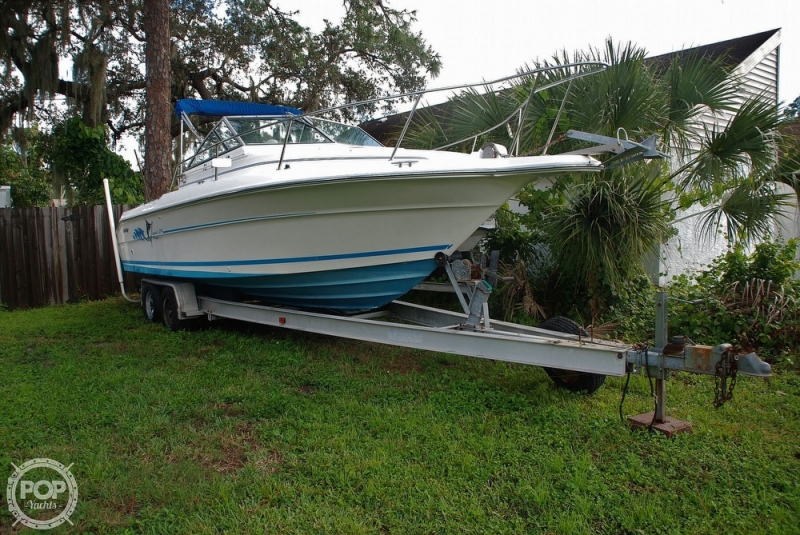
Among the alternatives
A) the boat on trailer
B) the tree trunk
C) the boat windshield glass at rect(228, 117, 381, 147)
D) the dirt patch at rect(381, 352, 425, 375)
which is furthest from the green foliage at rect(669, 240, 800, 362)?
the tree trunk

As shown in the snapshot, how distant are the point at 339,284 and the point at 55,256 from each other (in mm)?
6459

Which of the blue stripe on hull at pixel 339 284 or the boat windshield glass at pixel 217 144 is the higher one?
the boat windshield glass at pixel 217 144

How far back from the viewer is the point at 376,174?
4.09 meters

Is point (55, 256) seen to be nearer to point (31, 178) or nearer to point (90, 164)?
point (90, 164)

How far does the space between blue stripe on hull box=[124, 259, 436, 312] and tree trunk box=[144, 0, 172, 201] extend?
4.53 metres

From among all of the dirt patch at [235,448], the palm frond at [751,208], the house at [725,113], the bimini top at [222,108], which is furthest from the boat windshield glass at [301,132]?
the palm frond at [751,208]

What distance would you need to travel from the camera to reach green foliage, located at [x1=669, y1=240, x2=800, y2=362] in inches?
190

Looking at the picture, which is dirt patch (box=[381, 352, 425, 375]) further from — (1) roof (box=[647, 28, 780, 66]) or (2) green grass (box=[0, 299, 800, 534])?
(1) roof (box=[647, 28, 780, 66])

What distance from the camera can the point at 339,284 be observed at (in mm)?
4801

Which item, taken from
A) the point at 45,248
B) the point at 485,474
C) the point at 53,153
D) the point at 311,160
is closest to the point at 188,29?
the point at 53,153

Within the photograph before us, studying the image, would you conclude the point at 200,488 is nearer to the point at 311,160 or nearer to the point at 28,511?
the point at 28,511

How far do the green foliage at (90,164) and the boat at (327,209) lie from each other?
20.3ft

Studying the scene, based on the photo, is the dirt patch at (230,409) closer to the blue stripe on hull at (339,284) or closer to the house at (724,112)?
the blue stripe on hull at (339,284)

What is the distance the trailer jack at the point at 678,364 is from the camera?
→ 2.80 metres
